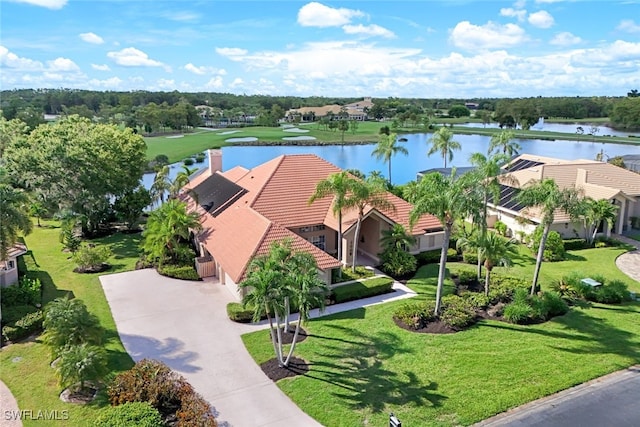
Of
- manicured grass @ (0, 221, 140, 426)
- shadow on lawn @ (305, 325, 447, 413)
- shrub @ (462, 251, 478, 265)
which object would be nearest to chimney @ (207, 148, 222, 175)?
manicured grass @ (0, 221, 140, 426)

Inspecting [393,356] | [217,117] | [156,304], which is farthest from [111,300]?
[217,117]

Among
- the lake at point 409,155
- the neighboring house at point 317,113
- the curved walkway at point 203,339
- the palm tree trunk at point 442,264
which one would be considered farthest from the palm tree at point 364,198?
the neighboring house at point 317,113

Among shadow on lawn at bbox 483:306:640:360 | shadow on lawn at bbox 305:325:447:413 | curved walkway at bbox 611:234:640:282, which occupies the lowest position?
shadow on lawn at bbox 305:325:447:413

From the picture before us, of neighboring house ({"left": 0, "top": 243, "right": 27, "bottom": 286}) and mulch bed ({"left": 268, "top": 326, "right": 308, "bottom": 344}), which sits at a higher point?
neighboring house ({"left": 0, "top": 243, "right": 27, "bottom": 286})

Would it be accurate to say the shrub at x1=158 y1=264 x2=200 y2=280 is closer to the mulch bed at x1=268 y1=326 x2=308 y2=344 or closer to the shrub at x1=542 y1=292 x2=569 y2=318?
the mulch bed at x1=268 y1=326 x2=308 y2=344

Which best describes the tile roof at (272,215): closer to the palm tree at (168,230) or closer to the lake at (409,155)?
the palm tree at (168,230)
